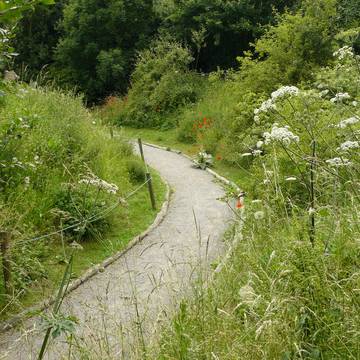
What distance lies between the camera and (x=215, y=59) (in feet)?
71.5

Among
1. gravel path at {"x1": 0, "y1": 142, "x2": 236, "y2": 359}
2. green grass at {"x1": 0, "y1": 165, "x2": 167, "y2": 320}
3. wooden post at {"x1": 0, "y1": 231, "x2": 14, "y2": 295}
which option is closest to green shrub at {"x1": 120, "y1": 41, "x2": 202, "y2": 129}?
gravel path at {"x1": 0, "y1": 142, "x2": 236, "y2": 359}

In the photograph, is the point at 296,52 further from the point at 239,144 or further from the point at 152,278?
the point at 152,278

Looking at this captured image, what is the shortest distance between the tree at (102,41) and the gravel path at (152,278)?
11.1 meters

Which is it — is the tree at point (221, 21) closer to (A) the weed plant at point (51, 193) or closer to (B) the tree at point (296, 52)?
(B) the tree at point (296, 52)

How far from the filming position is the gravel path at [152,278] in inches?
99.1

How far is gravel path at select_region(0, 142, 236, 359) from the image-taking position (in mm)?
2518

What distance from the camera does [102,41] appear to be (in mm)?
21578

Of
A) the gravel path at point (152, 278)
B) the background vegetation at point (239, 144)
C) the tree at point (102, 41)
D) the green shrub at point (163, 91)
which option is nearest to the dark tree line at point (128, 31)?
the tree at point (102, 41)

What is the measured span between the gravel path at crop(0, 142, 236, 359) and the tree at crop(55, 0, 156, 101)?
11.1m

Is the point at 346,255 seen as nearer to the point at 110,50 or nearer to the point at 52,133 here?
the point at 52,133

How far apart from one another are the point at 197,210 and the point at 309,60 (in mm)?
6331

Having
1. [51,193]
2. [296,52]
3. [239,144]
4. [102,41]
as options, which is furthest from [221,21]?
[51,193]

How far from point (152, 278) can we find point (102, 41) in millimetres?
20036

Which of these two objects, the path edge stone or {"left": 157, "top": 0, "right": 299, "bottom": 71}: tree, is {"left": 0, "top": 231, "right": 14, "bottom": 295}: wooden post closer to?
the path edge stone
